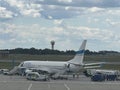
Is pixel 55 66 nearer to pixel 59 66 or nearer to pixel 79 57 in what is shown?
pixel 59 66

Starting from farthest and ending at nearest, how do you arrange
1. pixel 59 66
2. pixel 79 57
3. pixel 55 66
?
pixel 79 57 → pixel 55 66 → pixel 59 66

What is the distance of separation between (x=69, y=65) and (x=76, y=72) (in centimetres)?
256

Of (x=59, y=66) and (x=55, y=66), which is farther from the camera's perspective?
(x=55, y=66)

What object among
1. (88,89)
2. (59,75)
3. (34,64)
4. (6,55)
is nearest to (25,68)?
(34,64)

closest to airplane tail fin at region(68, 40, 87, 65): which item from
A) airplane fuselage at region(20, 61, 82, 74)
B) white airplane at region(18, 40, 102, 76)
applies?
white airplane at region(18, 40, 102, 76)

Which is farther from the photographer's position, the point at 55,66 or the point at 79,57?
the point at 79,57

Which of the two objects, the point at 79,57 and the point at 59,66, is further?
the point at 79,57

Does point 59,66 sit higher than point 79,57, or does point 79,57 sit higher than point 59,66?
point 79,57

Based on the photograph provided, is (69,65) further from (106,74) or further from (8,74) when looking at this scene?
(8,74)

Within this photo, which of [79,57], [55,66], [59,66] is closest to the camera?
[59,66]

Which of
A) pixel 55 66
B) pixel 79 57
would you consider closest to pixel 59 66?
pixel 55 66

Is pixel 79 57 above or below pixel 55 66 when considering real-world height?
above

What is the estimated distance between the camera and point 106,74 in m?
91.2

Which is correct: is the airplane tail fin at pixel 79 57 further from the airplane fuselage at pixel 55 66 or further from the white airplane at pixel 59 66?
the airplane fuselage at pixel 55 66
